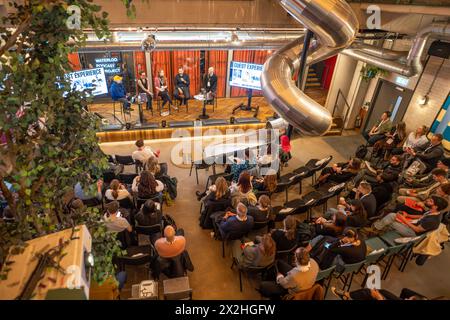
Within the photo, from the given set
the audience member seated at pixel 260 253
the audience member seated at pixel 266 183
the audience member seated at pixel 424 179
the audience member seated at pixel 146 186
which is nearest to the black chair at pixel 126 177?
the audience member seated at pixel 146 186

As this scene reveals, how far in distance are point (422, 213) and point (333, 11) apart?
12.5 feet

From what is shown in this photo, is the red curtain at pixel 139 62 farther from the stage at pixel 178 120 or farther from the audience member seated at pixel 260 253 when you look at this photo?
the audience member seated at pixel 260 253

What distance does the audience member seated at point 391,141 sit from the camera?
7.12 metres

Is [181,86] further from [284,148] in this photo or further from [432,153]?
[432,153]

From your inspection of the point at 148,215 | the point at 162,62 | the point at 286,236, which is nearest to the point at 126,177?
the point at 148,215

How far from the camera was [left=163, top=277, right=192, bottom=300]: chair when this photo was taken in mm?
3674

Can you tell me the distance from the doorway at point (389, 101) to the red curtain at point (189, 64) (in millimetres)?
6065

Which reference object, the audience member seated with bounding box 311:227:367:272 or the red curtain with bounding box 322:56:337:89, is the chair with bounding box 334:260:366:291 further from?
the red curtain with bounding box 322:56:337:89

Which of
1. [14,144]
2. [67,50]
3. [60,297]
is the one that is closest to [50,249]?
[60,297]

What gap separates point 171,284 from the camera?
379 centimetres

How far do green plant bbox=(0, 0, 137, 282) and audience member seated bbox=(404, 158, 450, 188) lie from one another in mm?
5805

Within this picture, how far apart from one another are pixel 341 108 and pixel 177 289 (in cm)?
860

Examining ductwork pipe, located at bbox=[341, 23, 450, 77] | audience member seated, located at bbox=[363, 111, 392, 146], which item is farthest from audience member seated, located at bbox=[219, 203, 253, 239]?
ductwork pipe, located at bbox=[341, 23, 450, 77]

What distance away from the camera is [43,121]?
207 centimetres
